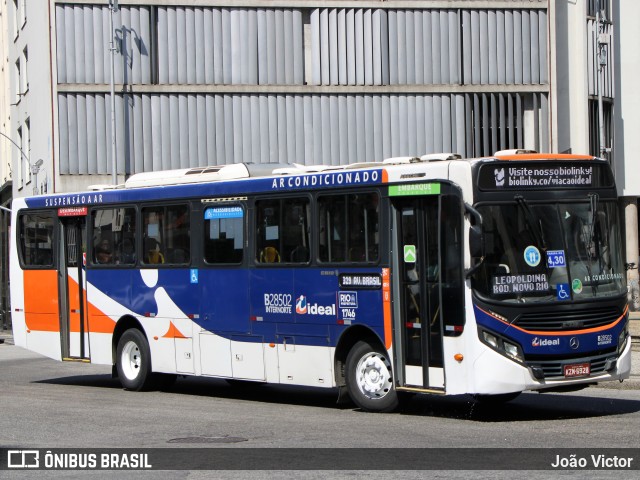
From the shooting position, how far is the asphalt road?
39.2ft

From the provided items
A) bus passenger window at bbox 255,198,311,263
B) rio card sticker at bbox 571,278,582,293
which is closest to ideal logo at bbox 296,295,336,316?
bus passenger window at bbox 255,198,311,263

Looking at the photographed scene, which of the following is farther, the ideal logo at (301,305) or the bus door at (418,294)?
the ideal logo at (301,305)

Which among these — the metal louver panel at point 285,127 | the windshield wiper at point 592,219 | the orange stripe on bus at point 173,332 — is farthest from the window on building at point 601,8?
the windshield wiper at point 592,219

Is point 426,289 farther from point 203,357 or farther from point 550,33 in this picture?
point 550,33

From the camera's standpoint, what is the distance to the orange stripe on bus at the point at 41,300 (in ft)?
67.8

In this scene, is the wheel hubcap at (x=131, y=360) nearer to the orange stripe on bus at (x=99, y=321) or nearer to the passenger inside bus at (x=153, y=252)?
the orange stripe on bus at (x=99, y=321)

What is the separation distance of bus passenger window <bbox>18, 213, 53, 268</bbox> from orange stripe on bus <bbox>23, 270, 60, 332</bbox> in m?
0.19

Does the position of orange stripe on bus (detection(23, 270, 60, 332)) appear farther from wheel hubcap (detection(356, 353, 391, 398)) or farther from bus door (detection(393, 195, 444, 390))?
bus door (detection(393, 195, 444, 390))

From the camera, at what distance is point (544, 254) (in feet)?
45.8

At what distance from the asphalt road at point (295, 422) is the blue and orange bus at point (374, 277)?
1.50 feet

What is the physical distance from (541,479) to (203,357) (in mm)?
8786

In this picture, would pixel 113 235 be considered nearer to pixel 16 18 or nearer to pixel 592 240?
pixel 592 240

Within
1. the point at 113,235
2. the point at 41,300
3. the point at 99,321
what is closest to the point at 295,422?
the point at 113,235

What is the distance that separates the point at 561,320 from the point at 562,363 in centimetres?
47
